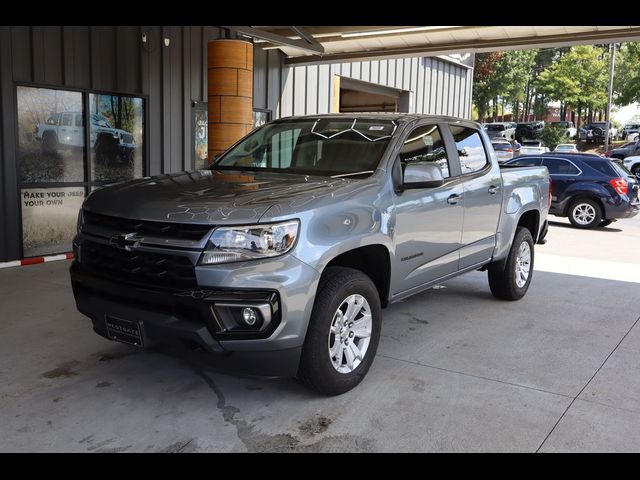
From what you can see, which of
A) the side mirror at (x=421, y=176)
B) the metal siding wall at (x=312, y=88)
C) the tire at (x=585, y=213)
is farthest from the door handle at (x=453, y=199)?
the tire at (x=585, y=213)

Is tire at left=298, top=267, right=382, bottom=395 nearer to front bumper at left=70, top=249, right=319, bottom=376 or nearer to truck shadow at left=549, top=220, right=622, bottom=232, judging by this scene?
front bumper at left=70, top=249, right=319, bottom=376

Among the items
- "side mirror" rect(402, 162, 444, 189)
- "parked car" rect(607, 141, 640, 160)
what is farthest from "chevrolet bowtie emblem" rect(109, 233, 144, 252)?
"parked car" rect(607, 141, 640, 160)

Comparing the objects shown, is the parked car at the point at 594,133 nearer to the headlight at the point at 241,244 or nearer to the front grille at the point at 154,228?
the headlight at the point at 241,244

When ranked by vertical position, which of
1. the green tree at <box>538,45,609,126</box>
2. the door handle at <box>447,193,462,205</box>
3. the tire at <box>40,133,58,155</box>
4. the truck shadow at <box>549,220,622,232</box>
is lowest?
the truck shadow at <box>549,220,622,232</box>

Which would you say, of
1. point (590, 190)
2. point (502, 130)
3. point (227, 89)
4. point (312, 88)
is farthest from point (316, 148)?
point (502, 130)

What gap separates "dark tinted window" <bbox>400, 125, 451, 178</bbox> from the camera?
484cm

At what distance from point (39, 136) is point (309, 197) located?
5.65 metres

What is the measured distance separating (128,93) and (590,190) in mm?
9920

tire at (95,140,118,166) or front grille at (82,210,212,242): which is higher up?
tire at (95,140,118,166)

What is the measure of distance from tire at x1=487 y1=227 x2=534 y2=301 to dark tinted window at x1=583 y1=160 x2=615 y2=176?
25.7ft

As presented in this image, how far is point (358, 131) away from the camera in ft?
16.3

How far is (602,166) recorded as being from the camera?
13664 millimetres

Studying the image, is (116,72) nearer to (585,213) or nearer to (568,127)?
(585,213)
